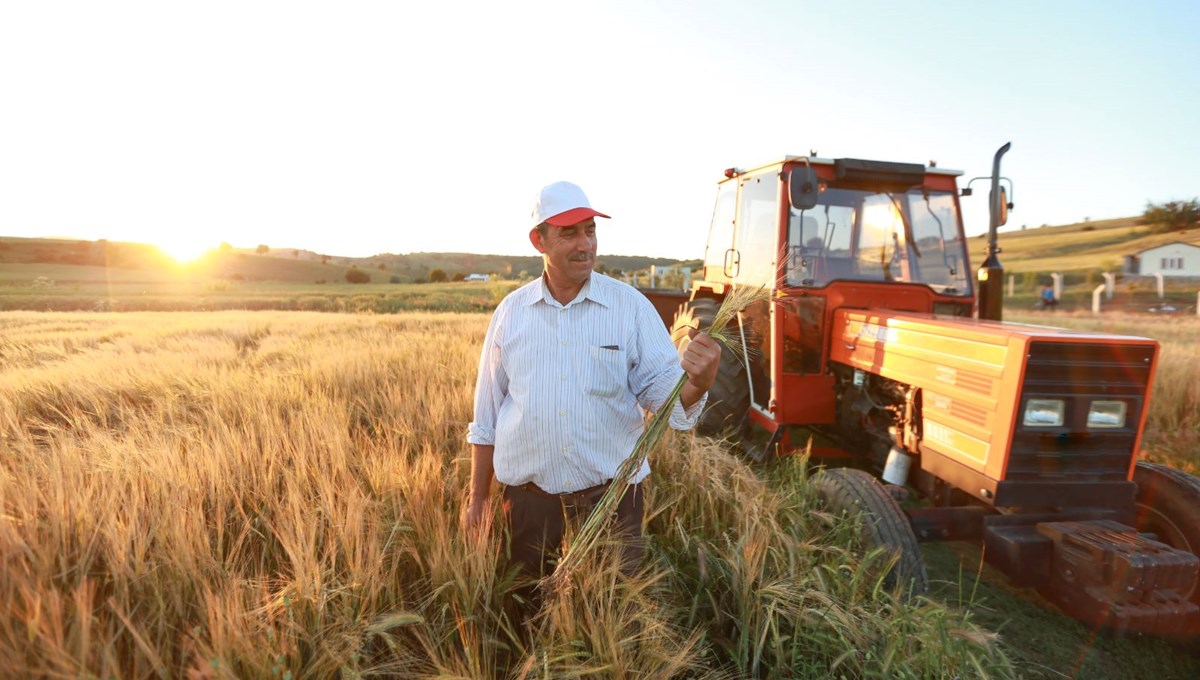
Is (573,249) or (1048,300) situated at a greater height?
(573,249)

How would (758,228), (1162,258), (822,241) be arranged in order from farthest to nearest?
(1162,258)
(758,228)
(822,241)

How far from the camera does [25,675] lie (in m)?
1.12

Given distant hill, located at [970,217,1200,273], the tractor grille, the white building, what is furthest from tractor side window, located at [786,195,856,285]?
the white building

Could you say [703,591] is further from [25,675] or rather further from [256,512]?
[25,675]

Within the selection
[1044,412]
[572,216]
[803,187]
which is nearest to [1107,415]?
[1044,412]

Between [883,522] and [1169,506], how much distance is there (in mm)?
1618

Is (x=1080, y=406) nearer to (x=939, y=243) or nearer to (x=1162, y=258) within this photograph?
(x=939, y=243)

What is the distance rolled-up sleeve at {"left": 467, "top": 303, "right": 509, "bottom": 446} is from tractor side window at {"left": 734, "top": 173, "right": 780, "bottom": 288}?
2599mm

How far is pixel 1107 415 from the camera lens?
2740 mm

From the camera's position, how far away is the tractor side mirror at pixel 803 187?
11.6ft

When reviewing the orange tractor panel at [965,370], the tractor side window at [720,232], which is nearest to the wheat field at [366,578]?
the orange tractor panel at [965,370]

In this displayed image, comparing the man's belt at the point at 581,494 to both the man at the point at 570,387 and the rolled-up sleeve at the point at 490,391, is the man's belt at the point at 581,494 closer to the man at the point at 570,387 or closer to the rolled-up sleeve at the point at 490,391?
the man at the point at 570,387

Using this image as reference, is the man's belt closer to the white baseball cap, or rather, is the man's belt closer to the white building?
the white baseball cap

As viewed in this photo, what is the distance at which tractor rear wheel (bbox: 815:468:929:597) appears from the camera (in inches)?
104
